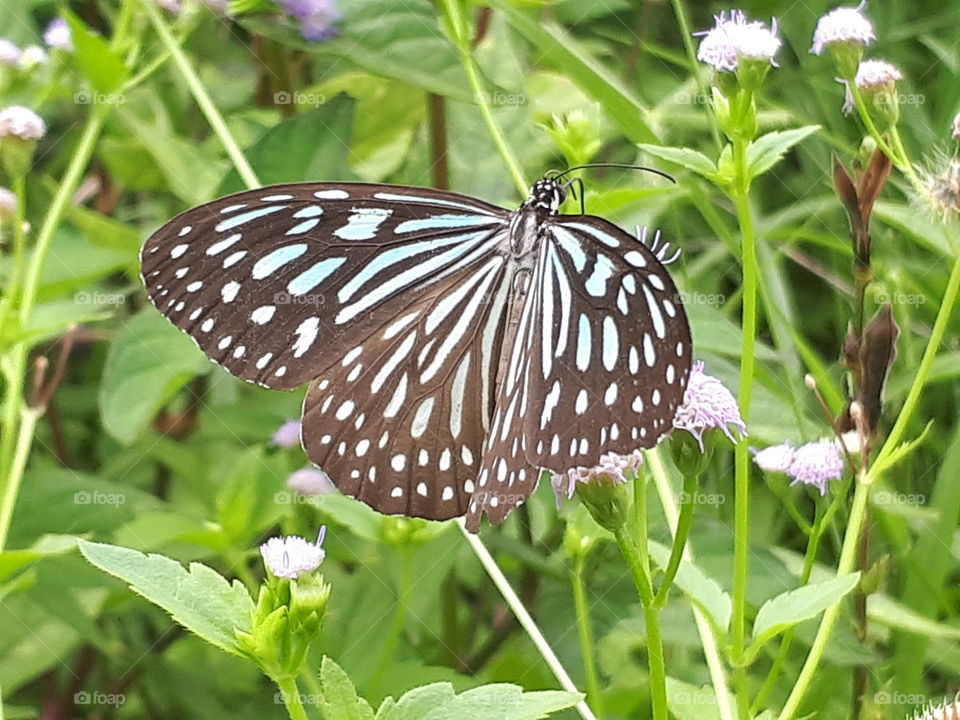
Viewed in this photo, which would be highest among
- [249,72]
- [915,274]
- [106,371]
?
[249,72]

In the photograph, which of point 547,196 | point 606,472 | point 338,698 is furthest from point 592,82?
point 338,698

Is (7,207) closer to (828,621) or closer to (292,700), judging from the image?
(292,700)

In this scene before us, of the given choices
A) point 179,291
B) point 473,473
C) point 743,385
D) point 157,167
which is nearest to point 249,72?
point 157,167

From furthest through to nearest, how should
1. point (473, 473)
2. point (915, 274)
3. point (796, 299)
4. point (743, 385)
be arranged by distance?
point (796, 299) < point (915, 274) < point (473, 473) < point (743, 385)

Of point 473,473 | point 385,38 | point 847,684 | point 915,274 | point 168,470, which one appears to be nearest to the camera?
point 473,473

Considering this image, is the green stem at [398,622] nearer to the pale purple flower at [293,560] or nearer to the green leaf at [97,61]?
the pale purple flower at [293,560]

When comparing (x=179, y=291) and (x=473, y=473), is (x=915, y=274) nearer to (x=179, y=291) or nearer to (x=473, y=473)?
(x=473, y=473)

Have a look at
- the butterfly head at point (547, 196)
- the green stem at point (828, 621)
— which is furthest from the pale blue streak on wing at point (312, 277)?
the green stem at point (828, 621)
